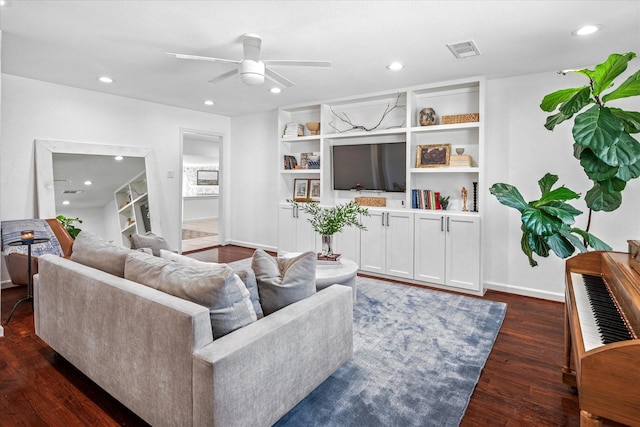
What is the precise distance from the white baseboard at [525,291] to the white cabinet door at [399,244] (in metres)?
0.93

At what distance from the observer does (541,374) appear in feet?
7.57

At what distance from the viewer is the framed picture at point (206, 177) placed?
999cm

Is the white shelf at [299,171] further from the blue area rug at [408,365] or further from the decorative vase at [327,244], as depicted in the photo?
the blue area rug at [408,365]

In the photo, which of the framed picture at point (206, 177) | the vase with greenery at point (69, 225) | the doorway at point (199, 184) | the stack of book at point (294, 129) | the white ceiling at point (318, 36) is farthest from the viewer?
the framed picture at point (206, 177)

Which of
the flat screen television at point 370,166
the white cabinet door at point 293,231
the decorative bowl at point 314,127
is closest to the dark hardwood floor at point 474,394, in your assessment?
the flat screen television at point 370,166

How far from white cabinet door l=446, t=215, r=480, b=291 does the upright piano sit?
1.72 meters

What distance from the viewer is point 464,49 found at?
3.09 m

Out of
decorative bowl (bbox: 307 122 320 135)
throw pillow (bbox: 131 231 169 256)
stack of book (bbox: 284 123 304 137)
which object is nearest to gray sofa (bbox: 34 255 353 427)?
throw pillow (bbox: 131 231 169 256)

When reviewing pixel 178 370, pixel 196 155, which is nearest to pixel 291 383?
pixel 178 370

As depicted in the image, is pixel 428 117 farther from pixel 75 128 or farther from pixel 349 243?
pixel 75 128

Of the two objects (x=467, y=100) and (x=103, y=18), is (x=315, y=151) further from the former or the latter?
(x=103, y=18)

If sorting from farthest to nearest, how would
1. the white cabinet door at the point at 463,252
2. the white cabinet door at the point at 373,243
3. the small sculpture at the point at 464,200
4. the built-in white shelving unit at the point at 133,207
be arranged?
the built-in white shelving unit at the point at 133,207
the white cabinet door at the point at 373,243
the small sculpture at the point at 464,200
the white cabinet door at the point at 463,252

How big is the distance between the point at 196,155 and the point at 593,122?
9.27 metres

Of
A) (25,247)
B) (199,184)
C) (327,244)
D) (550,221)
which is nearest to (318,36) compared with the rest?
(327,244)
